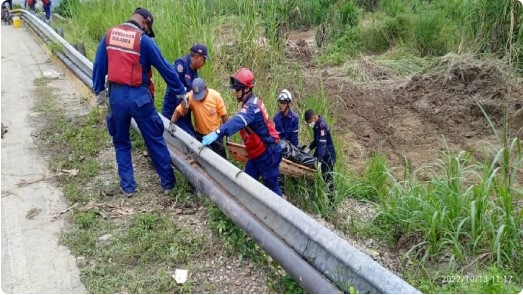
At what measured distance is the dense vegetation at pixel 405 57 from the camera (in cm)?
411

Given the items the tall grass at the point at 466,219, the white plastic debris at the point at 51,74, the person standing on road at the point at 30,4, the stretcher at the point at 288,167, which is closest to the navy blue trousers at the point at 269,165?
the stretcher at the point at 288,167

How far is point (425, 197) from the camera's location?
183 inches

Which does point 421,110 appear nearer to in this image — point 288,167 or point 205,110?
point 288,167

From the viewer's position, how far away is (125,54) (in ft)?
16.6

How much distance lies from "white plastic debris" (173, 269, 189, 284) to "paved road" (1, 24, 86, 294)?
62cm

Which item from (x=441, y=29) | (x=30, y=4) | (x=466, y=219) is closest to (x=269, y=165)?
(x=466, y=219)

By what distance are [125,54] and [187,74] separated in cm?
128

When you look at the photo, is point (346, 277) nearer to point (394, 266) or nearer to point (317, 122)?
point (394, 266)

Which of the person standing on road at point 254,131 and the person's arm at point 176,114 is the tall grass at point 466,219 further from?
the person's arm at point 176,114

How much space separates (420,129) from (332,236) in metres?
7.31

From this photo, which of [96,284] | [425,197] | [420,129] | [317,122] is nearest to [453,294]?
[425,197]

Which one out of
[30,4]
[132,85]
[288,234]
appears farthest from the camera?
[30,4]

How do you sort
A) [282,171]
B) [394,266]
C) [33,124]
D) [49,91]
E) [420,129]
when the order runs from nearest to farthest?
[394,266] < [282,171] < [33,124] < [49,91] < [420,129]

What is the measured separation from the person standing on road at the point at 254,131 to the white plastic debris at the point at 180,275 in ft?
4.50
